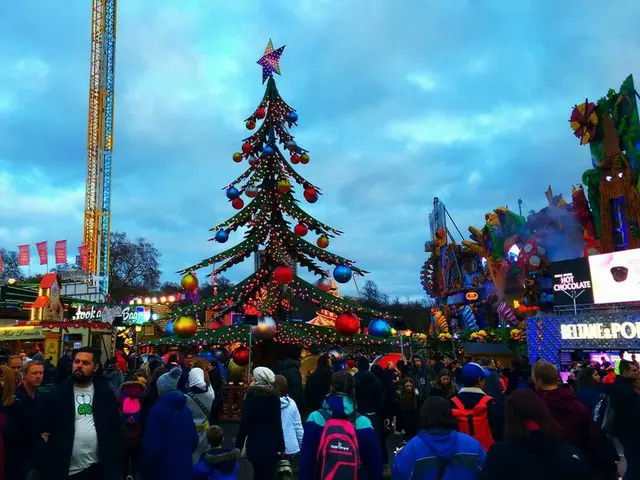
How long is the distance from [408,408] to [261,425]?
12.7ft

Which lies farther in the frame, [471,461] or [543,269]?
[543,269]

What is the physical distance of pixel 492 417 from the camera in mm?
4438

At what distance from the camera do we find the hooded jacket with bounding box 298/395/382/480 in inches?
156

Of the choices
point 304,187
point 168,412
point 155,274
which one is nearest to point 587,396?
point 168,412

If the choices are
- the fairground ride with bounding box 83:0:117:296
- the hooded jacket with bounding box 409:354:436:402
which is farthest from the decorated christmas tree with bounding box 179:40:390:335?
the fairground ride with bounding box 83:0:117:296

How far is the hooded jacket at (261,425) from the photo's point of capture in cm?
518

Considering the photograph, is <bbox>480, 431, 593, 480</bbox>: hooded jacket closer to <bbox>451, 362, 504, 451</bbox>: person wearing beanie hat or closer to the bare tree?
<bbox>451, 362, 504, 451</bbox>: person wearing beanie hat

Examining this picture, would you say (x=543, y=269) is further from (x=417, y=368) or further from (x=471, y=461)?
(x=471, y=461)

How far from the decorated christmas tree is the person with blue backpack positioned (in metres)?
9.83

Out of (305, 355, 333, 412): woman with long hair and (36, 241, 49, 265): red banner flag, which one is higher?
(36, 241, 49, 265): red banner flag

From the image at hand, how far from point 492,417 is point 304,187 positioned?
11704 millimetres

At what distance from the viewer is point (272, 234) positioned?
15.1 meters

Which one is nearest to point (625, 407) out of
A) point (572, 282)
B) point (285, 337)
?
point (285, 337)

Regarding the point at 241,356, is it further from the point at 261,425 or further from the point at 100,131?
the point at 100,131
